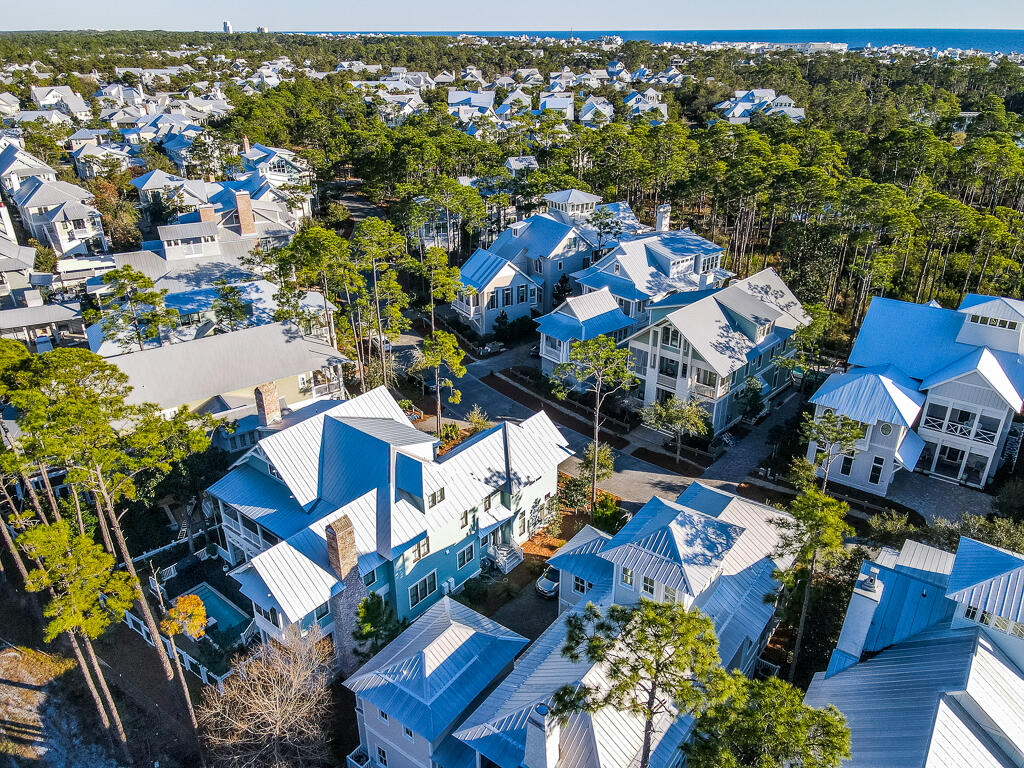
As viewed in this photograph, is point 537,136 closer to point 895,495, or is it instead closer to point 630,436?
point 630,436

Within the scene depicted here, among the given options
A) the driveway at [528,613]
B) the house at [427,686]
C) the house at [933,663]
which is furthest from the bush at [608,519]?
the house at [933,663]

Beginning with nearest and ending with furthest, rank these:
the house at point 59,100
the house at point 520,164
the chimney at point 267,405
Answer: the chimney at point 267,405, the house at point 520,164, the house at point 59,100

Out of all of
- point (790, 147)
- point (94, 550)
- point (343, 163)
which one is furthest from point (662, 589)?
point (343, 163)

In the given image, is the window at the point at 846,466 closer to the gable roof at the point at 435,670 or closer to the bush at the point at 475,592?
the bush at the point at 475,592

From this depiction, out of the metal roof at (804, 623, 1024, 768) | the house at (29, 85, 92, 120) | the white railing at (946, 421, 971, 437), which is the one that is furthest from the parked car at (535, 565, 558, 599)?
the house at (29, 85, 92, 120)

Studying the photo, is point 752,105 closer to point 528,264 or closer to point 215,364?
point 528,264

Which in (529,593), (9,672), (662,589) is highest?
(662,589)

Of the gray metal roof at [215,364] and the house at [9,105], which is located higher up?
the house at [9,105]
